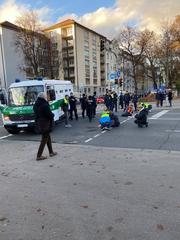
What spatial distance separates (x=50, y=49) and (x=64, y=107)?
3311 cm

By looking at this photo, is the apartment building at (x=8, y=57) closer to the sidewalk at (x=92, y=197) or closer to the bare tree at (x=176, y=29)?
the bare tree at (x=176, y=29)

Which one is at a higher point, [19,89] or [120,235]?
[19,89]

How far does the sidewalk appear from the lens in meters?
3.39

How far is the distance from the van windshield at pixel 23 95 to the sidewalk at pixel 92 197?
16.5 ft

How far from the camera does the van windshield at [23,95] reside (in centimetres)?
1200

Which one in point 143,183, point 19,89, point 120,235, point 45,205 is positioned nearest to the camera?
point 120,235

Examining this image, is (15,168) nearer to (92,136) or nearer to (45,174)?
(45,174)

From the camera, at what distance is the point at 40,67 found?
41656 millimetres

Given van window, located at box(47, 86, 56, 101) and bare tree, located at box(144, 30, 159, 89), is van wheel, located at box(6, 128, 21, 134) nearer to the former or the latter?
van window, located at box(47, 86, 56, 101)

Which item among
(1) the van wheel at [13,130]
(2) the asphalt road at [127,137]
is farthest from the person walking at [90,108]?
(1) the van wheel at [13,130]

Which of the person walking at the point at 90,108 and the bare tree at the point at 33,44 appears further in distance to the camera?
the bare tree at the point at 33,44

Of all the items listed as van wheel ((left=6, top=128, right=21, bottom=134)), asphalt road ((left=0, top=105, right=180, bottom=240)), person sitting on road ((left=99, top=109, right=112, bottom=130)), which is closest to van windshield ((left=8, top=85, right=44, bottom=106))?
van wheel ((left=6, top=128, right=21, bottom=134))

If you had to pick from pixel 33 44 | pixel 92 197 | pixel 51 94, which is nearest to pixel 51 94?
pixel 51 94

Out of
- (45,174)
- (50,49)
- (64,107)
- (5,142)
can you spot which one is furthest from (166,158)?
(50,49)
